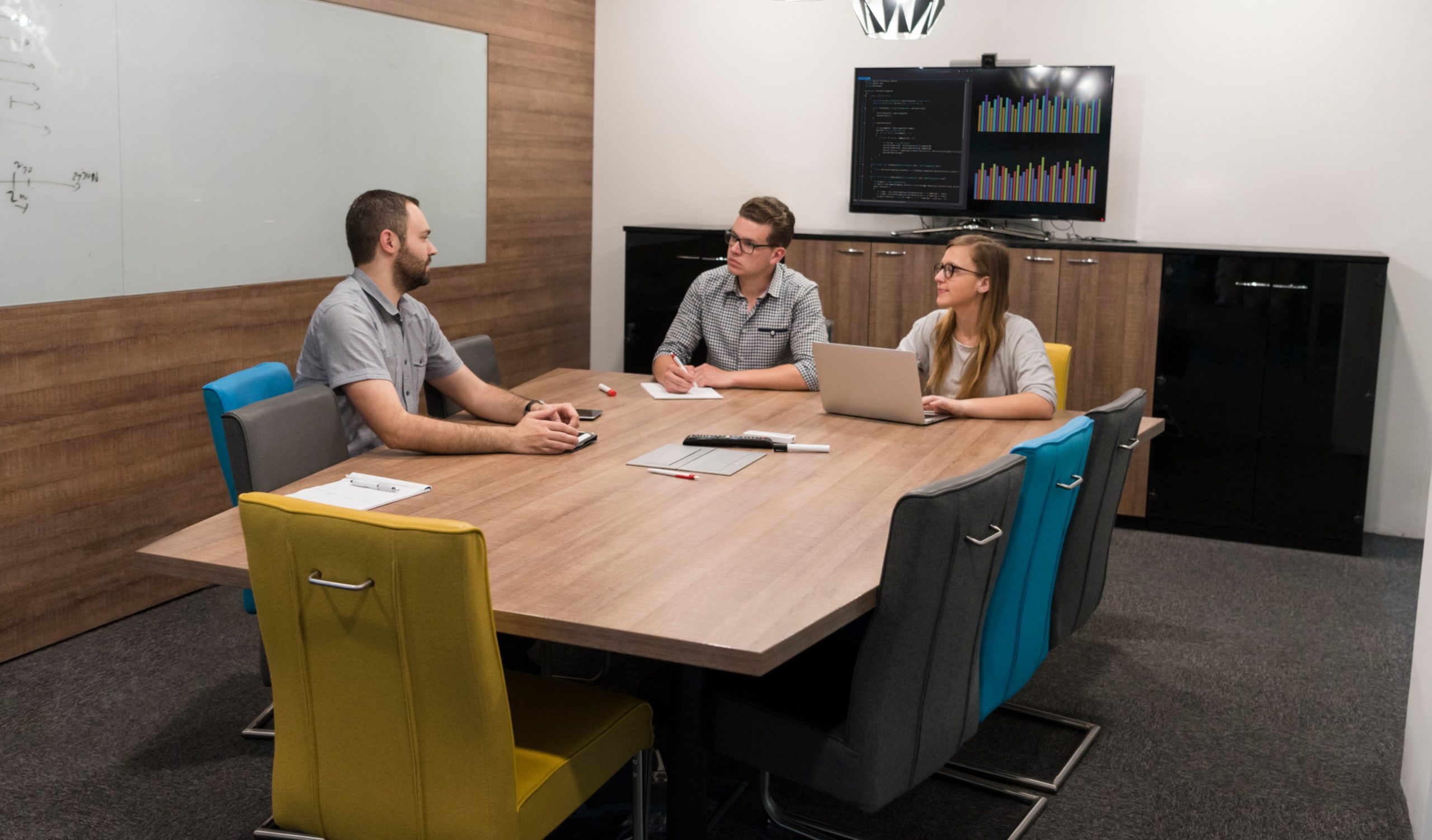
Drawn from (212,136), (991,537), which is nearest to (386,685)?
(991,537)

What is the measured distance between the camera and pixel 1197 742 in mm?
3527

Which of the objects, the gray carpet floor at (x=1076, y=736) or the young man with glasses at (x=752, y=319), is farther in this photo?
the young man with glasses at (x=752, y=319)

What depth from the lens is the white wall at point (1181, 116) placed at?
5508mm

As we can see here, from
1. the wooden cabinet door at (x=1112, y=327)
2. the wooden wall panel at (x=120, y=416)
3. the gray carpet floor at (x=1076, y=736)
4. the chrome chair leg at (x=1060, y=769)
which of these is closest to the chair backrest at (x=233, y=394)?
the gray carpet floor at (x=1076, y=736)

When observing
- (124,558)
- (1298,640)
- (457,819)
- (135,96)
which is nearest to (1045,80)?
(1298,640)

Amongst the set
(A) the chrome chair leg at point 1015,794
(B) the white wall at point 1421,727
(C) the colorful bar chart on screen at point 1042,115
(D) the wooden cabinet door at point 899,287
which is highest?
(C) the colorful bar chart on screen at point 1042,115

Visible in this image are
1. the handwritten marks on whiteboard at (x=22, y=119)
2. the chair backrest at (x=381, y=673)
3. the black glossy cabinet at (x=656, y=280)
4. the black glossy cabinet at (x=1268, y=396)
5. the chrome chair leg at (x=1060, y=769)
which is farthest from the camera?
the black glossy cabinet at (x=656, y=280)

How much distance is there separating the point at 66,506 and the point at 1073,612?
311 centimetres

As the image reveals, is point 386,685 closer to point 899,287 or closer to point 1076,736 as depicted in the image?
point 1076,736

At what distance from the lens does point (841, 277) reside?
20.0ft

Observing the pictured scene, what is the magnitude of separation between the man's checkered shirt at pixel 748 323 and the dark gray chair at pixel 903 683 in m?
2.13

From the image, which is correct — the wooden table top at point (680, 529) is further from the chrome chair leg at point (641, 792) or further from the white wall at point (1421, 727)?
the white wall at point (1421, 727)

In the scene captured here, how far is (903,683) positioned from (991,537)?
32cm

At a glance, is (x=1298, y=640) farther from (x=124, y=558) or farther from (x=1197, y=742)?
(x=124, y=558)
